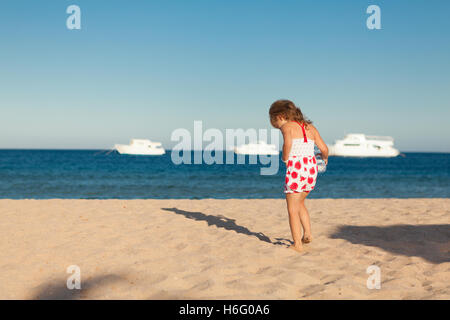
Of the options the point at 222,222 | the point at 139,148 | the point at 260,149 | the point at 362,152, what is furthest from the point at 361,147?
the point at 222,222

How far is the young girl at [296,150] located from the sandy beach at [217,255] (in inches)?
27.3

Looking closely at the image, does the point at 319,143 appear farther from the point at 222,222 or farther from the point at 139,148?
the point at 139,148

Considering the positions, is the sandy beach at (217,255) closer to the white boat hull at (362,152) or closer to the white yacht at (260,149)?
the white yacht at (260,149)

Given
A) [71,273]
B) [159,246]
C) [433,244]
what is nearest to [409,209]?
[433,244]

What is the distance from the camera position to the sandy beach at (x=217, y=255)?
321 centimetres

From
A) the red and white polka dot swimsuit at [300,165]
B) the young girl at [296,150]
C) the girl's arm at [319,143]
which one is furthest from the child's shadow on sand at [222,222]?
the girl's arm at [319,143]

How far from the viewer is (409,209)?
26.7 feet

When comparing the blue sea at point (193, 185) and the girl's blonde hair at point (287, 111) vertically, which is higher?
the girl's blonde hair at point (287, 111)

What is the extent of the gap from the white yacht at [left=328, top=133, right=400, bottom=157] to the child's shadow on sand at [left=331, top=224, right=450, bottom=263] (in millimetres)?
83923

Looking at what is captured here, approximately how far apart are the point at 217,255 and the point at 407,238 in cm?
296

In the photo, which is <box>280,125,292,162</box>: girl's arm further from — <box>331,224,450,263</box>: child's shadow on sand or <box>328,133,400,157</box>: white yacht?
<box>328,133,400,157</box>: white yacht

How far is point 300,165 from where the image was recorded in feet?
13.9
